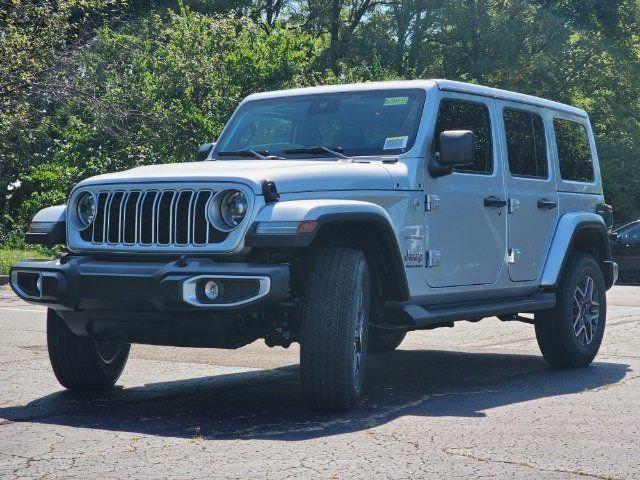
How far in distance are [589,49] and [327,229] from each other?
37190 millimetres

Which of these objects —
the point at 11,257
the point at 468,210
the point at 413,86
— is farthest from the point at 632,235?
the point at 413,86

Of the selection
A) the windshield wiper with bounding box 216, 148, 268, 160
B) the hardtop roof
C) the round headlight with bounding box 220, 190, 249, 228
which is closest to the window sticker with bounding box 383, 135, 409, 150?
the hardtop roof

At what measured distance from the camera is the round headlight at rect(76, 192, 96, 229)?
266 inches

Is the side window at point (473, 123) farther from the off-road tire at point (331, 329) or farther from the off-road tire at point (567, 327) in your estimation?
the off-road tire at point (331, 329)

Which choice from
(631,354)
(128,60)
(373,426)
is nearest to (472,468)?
(373,426)

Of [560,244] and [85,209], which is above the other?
[85,209]

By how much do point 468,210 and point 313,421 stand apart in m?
2.25

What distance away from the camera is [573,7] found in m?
43.3

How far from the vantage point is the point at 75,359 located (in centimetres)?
710

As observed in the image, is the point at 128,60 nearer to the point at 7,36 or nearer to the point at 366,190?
the point at 7,36

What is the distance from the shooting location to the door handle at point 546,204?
879 centimetres

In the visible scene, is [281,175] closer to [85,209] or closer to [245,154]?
[85,209]

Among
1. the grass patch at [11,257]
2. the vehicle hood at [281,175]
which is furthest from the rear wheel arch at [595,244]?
the grass patch at [11,257]

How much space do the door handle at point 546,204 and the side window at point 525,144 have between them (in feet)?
0.68
